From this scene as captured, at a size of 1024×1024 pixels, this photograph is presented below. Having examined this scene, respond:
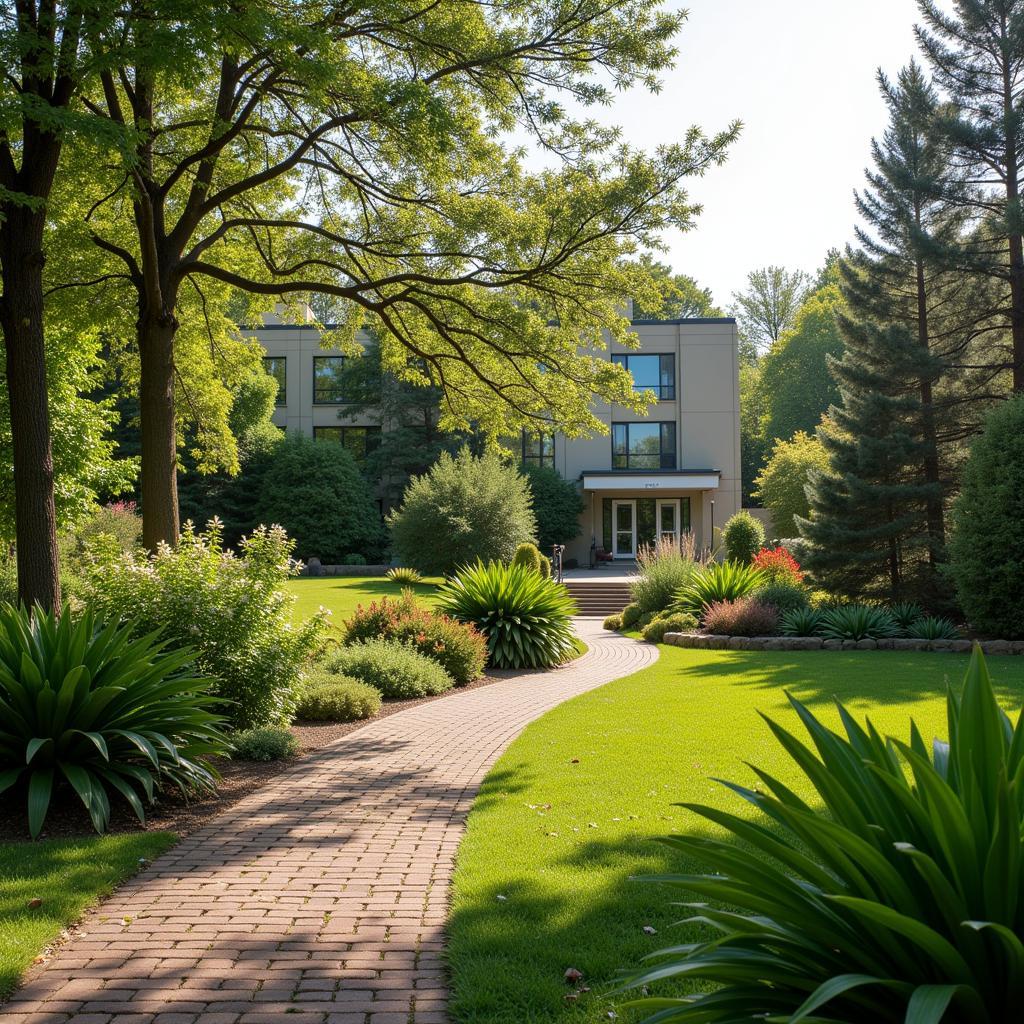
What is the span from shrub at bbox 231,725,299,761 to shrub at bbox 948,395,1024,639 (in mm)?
13077

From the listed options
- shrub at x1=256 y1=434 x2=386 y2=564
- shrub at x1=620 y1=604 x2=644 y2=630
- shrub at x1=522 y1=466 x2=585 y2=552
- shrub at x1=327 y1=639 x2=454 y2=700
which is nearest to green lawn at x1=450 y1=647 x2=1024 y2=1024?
shrub at x1=327 y1=639 x2=454 y2=700

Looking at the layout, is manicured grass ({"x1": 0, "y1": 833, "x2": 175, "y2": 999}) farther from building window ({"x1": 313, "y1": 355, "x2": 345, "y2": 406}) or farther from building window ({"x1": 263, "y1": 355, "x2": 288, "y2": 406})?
building window ({"x1": 263, "y1": 355, "x2": 288, "y2": 406})

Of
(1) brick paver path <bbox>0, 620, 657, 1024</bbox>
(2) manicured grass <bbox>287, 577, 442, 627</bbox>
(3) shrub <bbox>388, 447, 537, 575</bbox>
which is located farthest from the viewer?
(3) shrub <bbox>388, 447, 537, 575</bbox>

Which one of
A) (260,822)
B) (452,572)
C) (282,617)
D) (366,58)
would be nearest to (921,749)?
(260,822)

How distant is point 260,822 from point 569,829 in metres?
2.14

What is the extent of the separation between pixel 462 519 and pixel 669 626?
42.8 ft

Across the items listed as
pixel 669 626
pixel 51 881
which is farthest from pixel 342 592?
pixel 51 881

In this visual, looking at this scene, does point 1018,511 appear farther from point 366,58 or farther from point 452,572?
point 452,572

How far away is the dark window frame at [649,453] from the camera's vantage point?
147ft

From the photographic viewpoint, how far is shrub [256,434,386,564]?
3994 cm

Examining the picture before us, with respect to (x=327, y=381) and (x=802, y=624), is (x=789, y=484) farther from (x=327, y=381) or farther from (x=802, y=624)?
(x=327, y=381)

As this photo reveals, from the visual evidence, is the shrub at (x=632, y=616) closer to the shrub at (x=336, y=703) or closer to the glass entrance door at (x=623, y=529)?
the shrub at (x=336, y=703)

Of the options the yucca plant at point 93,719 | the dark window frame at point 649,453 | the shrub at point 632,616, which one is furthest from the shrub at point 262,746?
the dark window frame at point 649,453

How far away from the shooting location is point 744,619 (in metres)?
18.7
